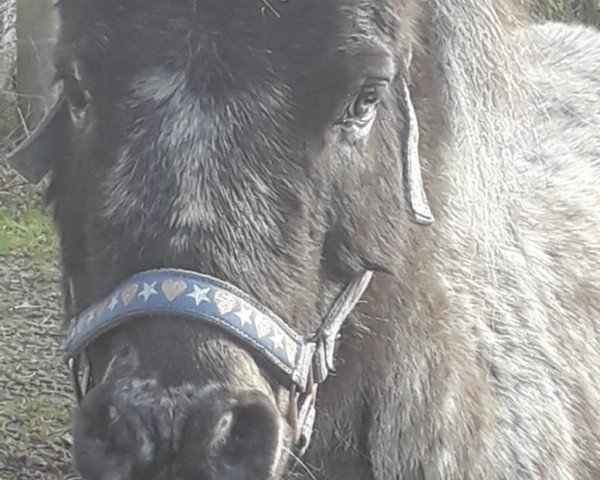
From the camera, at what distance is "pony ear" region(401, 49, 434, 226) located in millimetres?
2744

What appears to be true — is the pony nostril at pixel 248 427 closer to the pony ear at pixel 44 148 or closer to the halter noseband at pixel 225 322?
the halter noseband at pixel 225 322

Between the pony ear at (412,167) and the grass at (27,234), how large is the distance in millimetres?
4747

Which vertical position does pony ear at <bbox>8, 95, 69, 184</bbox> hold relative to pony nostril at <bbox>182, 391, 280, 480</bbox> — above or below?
above

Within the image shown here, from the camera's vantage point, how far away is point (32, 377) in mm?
5961

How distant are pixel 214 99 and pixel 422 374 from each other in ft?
2.94

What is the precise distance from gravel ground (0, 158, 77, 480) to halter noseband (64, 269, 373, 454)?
1895 millimetres

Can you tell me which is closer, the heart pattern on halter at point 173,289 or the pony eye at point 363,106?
the heart pattern on halter at point 173,289

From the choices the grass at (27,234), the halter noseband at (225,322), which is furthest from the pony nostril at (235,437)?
the grass at (27,234)

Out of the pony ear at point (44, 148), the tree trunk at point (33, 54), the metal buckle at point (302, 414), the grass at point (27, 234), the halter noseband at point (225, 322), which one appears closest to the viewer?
the halter noseband at point (225, 322)

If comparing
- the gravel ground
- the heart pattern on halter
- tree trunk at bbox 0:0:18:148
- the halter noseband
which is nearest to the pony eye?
the halter noseband

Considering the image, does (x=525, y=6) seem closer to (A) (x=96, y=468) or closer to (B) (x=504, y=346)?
(B) (x=504, y=346)

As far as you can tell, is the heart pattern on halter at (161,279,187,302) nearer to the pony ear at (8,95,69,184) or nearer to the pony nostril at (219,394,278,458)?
the pony nostril at (219,394,278,458)

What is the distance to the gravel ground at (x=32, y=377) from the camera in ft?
16.9

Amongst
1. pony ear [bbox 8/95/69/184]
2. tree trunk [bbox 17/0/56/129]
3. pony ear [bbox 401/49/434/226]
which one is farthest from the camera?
tree trunk [bbox 17/0/56/129]
